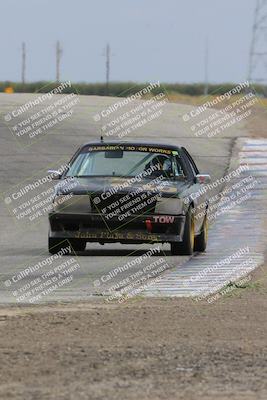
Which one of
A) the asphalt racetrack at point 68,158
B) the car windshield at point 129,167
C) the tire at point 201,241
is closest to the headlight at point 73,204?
the asphalt racetrack at point 68,158

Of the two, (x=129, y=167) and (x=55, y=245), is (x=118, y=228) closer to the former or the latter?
(x=55, y=245)

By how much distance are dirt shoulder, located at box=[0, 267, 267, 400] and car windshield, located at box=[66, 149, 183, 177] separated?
5.68m

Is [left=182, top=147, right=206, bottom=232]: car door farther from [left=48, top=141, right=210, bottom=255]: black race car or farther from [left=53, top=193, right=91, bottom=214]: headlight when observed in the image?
[left=53, top=193, right=91, bottom=214]: headlight

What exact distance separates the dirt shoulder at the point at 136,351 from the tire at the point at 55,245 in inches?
200

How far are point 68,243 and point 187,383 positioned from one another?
9780mm

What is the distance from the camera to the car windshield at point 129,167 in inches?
688

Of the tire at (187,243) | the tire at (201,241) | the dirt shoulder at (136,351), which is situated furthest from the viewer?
the tire at (201,241)

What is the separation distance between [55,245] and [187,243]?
5.69 feet

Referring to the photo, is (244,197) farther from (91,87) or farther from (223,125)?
(91,87)

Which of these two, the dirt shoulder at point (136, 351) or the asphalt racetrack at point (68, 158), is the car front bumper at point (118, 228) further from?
the dirt shoulder at point (136, 351)

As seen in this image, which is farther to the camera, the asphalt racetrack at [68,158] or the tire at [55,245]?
the tire at [55,245]

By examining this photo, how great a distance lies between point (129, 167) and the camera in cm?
1822

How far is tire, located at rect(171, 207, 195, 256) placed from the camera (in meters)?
16.8

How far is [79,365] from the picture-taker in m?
8.10
